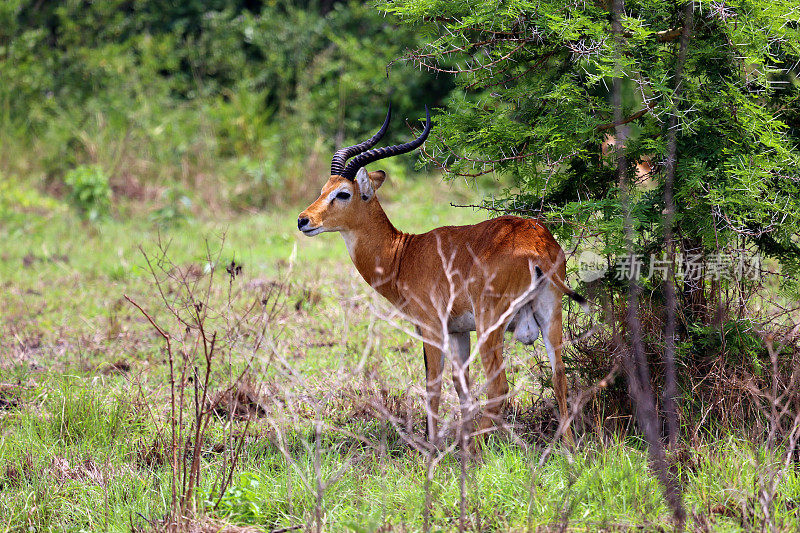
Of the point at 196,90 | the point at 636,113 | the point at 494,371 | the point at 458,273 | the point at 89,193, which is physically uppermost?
the point at 196,90

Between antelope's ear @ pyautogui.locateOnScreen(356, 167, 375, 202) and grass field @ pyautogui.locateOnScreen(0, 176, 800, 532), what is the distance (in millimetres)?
642

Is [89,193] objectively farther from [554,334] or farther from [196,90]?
[554,334]

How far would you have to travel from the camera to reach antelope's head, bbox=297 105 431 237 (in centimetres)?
480

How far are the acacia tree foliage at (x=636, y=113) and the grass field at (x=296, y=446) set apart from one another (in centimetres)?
102

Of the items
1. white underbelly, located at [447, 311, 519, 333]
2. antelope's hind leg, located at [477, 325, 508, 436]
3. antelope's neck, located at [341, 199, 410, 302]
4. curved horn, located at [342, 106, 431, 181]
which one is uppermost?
curved horn, located at [342, 106, 431, 181]

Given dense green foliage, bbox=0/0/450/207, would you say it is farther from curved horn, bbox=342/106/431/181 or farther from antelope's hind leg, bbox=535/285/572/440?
antelope's hind leg, bbox=535/285/572/440

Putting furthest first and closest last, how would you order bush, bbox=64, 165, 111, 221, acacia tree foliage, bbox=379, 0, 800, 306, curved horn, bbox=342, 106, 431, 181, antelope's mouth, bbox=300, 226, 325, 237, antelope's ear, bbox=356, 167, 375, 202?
bush, bbox=64, 165, 111, 221
antelope's ear, bbox=356, 167, 375, 202
antelope's mouth, bbox=300, 226, 325, 237
curved horn, bbox=342, 106, 431, 181
acacia tree foliage, bbox=379, 0, 800, 306

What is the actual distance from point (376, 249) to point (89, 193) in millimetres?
6565

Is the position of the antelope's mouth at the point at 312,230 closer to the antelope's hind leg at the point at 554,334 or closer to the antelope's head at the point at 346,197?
the antelope's head at the point at 346,197

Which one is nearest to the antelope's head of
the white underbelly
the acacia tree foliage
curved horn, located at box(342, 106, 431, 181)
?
curved horn, located at box(342, 106, 431, 181)

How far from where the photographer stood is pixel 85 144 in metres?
11.4

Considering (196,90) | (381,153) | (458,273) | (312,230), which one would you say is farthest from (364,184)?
(196,90)

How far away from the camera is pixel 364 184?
16.3 feet

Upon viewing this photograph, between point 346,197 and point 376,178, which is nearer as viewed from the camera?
point 346,197
